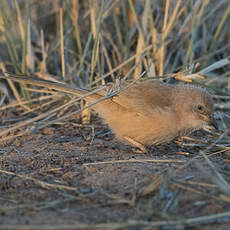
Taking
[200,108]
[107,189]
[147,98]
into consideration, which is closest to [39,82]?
[147,98]

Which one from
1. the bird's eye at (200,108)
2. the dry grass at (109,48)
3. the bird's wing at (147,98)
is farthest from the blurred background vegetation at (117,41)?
the bird's eye at (200,108)

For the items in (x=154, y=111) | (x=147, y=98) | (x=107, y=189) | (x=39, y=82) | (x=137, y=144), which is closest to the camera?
(x=107, y=189)

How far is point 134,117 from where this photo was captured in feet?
13.4

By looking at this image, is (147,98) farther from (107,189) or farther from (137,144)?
(107,189)

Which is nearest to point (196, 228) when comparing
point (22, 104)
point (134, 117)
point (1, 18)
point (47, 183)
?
point (47, 183)

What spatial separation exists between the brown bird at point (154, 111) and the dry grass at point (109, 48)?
295mm

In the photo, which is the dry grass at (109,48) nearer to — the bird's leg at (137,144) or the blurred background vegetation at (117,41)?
the blurred background vegetation at (117,41)

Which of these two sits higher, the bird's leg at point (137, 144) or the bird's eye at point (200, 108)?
the bird's eye at point (200, 108)

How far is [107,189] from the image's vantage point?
9.45ft

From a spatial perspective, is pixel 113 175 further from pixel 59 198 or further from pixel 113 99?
pixel 113 99

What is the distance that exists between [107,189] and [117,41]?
13.3ft

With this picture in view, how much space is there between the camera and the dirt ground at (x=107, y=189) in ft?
7.85

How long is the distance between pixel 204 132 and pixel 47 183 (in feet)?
8.48

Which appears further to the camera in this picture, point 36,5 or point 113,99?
point 36,5
